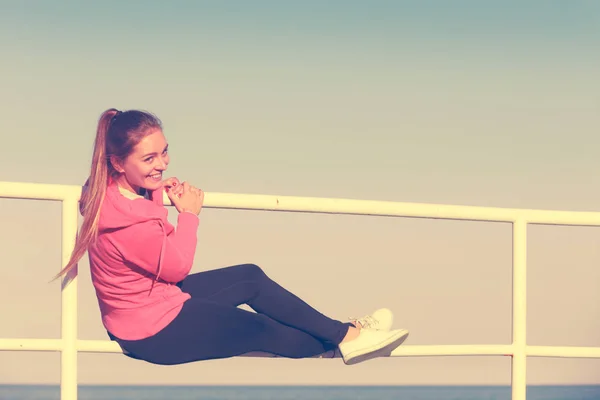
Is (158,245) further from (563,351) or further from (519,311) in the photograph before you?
(563,351)

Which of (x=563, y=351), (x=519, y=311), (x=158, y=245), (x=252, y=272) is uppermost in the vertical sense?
(x=158, y=245)

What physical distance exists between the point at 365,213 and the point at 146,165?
73cm

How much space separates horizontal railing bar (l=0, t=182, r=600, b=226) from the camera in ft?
9.59

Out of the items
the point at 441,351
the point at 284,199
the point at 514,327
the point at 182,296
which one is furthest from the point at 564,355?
the point at 182,296

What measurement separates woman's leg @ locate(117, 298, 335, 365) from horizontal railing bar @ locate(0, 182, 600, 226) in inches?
14.0

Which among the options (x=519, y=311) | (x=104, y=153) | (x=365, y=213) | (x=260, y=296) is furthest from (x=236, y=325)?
(x=519, y=311)

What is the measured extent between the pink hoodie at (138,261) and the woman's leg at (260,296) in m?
0.23

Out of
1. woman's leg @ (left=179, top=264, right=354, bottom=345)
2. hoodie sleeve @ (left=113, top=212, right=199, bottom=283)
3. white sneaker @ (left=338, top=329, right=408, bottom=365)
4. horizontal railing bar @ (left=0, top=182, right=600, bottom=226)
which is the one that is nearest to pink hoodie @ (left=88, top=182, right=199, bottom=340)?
hoodie sleeve @ (left=113, top=212, right=199, bottom=283)

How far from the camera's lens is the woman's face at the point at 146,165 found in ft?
9.95

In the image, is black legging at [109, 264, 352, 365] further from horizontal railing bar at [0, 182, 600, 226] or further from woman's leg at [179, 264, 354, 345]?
horizontal railing bar at [0, 182, 600, 226]

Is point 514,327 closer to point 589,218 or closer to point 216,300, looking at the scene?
point 589,218

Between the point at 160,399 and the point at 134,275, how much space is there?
81177 millimetres

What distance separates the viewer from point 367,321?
332cm

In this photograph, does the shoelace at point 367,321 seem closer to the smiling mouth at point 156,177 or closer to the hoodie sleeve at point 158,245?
the hoodie sleeve at point 158,245
